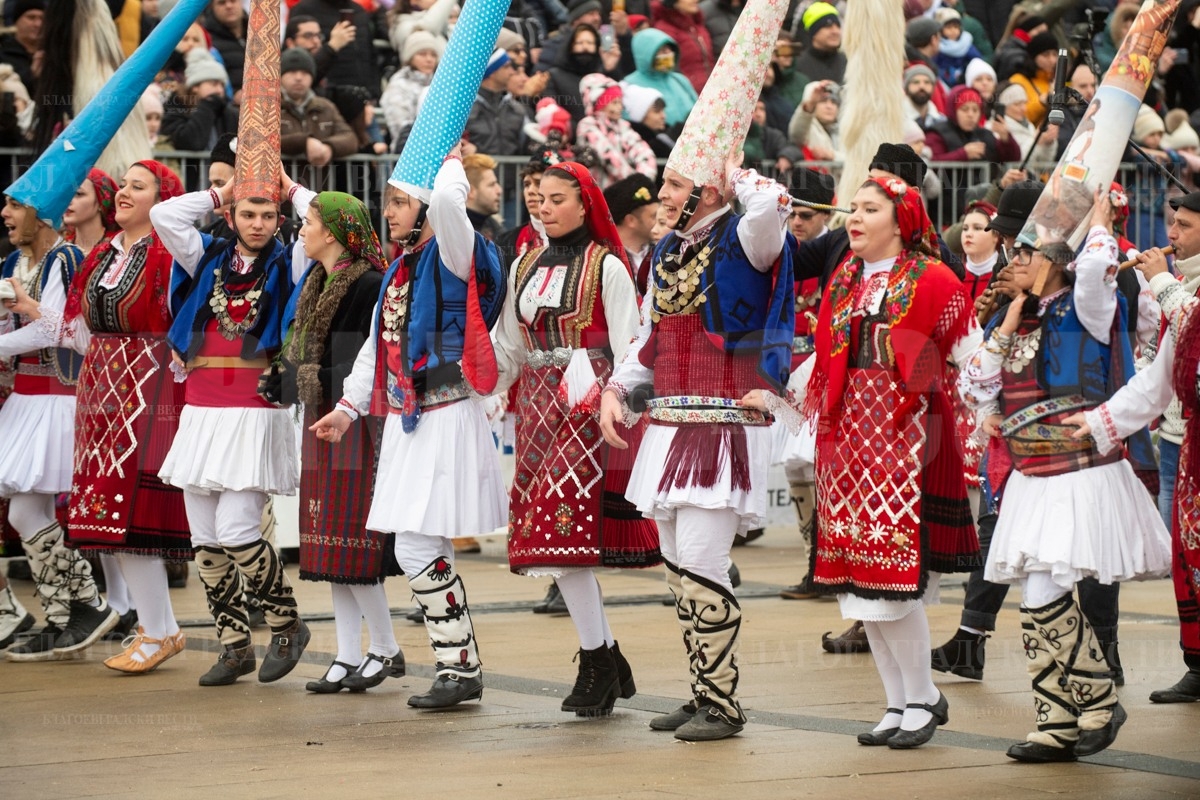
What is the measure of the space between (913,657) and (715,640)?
2.23ft

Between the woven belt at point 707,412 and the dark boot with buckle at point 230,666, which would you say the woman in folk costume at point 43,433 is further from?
the woven belt at point 707,412

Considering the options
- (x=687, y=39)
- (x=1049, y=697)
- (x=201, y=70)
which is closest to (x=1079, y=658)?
(x=1049, y=697)

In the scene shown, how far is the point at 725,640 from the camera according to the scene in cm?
645

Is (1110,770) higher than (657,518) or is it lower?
lower

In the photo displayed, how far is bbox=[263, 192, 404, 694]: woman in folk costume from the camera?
7402 millimetres

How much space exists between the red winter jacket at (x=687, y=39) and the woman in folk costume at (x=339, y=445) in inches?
316

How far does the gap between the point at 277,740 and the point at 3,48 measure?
7.61 metres

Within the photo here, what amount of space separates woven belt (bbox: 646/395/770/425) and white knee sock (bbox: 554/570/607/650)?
76cm

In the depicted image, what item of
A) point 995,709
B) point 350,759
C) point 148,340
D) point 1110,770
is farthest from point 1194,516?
point 148,340

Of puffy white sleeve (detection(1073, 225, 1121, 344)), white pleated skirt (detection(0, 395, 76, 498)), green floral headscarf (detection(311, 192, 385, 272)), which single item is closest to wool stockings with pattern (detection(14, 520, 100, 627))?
white pleated skirt (detection(0, 395, 76, 498))

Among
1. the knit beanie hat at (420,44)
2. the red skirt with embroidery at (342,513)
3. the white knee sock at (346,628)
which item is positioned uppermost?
the knit beanie hat at (420,44)

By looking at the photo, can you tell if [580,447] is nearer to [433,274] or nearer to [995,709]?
[433,274]

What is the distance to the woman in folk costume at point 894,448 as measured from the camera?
20.4 ft

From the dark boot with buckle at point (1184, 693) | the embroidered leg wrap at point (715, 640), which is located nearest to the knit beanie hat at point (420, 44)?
the embroidered leg wrap at point (715, 640)
